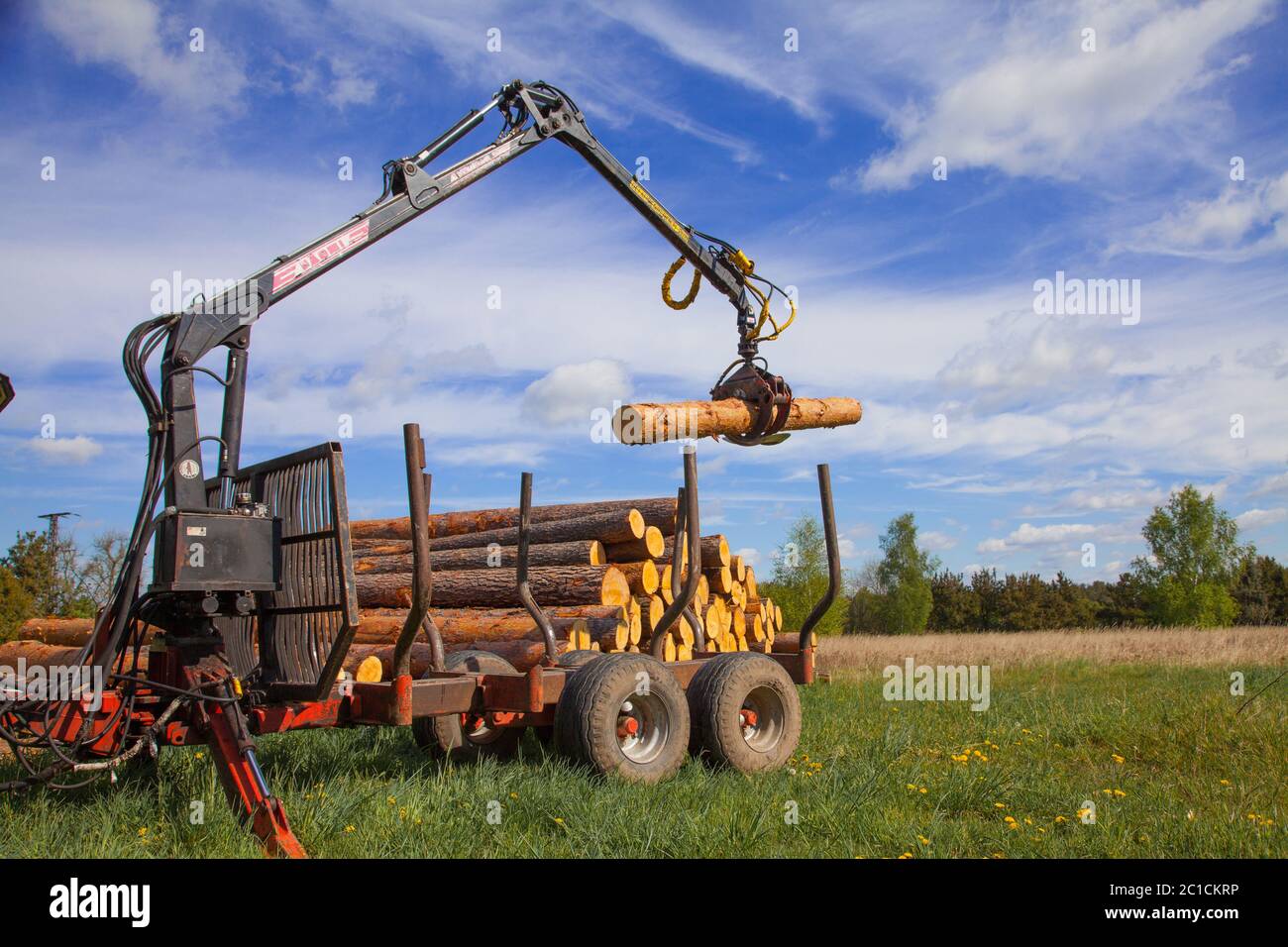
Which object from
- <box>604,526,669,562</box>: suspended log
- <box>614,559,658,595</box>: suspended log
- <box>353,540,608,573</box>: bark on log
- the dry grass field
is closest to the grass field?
<box>614,559,658,595</box>: suspended log

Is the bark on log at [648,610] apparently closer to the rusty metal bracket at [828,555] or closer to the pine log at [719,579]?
the pine log at [719,579]

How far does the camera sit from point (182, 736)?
5469mm

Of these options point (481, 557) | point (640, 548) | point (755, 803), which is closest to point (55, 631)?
point (481, 557)

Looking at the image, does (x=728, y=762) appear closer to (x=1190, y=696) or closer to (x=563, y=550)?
(x=563, y=550)

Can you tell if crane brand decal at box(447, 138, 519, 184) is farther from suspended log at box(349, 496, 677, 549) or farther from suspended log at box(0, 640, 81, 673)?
suspended log at box(0, 640, 81, 673)

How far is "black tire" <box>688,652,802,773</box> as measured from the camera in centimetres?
697

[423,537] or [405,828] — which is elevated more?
[423,537]

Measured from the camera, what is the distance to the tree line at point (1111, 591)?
142 feet

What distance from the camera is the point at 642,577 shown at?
1163 centimetres

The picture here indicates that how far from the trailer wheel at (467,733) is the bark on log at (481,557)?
3444mm

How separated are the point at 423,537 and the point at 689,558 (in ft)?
8.18

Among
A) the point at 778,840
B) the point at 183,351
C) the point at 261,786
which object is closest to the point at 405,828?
the point at 261,786

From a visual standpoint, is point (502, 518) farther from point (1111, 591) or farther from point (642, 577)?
point (1111, 591)

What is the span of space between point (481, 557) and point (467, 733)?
511 centimetres
